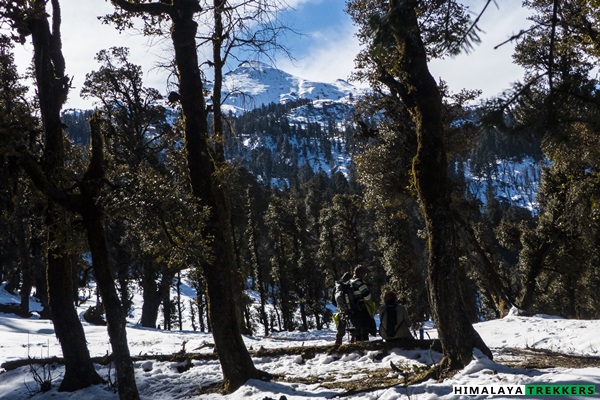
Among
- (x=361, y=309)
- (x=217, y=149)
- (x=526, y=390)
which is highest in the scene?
(x=217, y=149)

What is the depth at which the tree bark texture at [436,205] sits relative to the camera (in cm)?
640

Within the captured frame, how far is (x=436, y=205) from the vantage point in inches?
262

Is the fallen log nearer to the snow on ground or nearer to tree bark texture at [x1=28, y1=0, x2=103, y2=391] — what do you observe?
the snow on ground

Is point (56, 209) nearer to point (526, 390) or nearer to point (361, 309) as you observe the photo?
point (361, 309)

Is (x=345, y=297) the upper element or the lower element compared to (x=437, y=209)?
lower

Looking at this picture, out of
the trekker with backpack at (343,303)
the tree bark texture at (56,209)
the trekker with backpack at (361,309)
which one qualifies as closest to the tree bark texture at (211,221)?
the tree bark texture at (56,209)

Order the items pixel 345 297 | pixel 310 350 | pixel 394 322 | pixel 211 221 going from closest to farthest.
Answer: pixel 211 221 → pixel 310 350 → pixel 394 322 → pixel 345 297

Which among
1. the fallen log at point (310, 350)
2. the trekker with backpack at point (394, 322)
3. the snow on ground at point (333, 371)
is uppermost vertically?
the trekker with backpack at point (394, 322)

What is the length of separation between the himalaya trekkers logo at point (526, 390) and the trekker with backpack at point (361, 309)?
464cm

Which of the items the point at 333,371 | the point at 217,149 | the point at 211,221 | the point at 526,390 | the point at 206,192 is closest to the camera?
the point at 526,390

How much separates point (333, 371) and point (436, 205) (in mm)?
3616

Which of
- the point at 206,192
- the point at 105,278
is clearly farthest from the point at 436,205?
the point at 105,278

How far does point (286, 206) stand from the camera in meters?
38.0

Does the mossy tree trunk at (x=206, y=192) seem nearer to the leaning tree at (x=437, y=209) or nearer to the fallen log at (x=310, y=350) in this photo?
the fallen log at (x=310, y=350)
